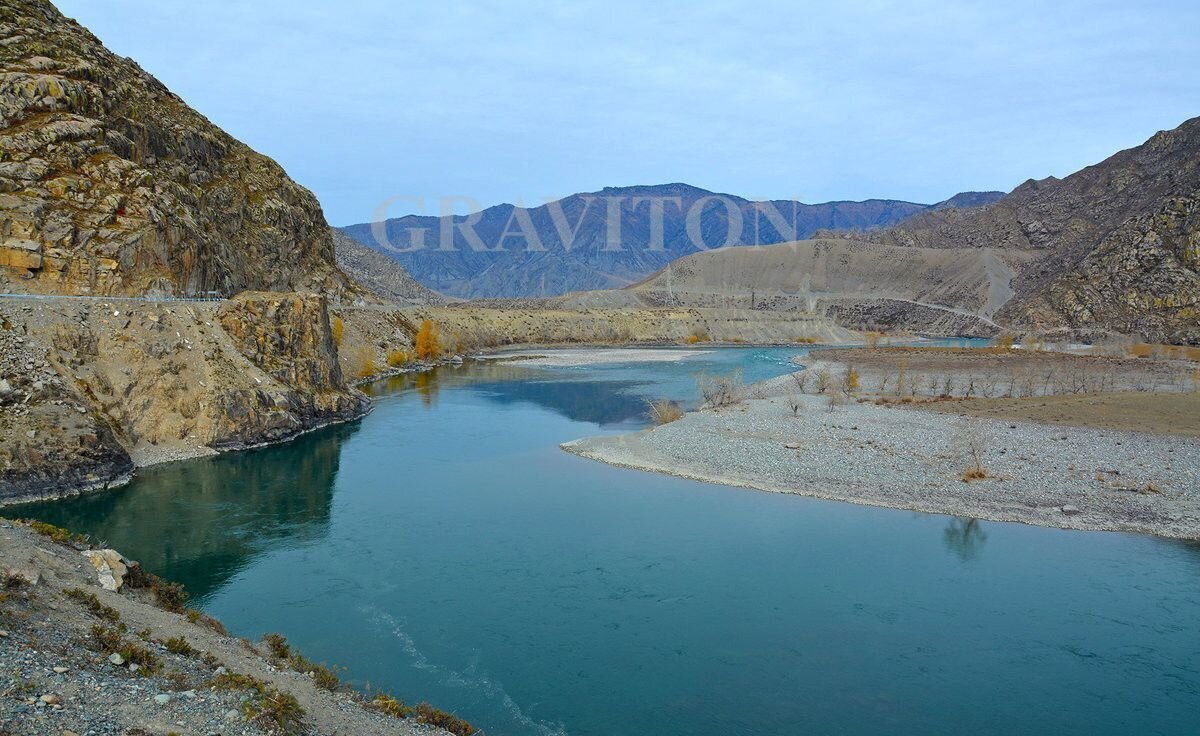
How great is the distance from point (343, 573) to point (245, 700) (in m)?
9.43

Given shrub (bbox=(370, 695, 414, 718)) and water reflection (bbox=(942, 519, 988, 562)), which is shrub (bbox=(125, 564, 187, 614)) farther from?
water reflection (bbox=(942, 519, 988, 562))

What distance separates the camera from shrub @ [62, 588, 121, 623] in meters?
12.1

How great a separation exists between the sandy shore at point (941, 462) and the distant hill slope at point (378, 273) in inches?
4920

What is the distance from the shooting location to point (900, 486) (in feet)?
88.3

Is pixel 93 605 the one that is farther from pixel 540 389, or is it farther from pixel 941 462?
pixel 540 389

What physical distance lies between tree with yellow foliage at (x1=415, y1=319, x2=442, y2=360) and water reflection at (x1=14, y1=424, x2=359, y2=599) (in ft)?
145

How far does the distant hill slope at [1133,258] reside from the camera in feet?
272

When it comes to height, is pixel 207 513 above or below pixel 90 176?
below

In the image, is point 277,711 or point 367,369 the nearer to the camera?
point 277,711

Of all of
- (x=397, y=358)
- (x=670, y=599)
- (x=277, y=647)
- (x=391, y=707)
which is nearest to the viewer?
(x=391, y=707)

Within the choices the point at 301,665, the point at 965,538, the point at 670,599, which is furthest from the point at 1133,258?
the point at 301,665

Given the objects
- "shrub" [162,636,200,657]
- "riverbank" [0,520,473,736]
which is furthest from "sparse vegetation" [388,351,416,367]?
"shrub" [162,636,200,657]

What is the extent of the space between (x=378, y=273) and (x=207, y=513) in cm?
14945

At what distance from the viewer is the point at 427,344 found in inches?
3041
